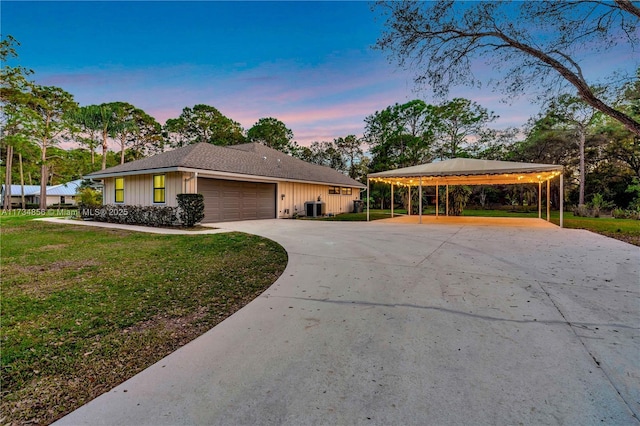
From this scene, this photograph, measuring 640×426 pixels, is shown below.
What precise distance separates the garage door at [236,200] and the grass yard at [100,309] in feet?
21.6

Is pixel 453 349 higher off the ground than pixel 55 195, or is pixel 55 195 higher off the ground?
pixel 55 195

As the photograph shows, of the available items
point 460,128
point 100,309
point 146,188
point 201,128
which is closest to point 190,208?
point 146,188

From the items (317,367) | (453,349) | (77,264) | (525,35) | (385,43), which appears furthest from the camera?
(385,43)

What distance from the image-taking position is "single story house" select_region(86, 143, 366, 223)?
12305 mm

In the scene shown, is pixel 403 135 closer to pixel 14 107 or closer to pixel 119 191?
pixel 119 191

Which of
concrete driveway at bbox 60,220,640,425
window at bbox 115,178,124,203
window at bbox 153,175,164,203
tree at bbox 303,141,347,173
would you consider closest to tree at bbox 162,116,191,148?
tree at bbox 303,141,347,173

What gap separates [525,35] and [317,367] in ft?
31.3

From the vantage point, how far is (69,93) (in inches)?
958

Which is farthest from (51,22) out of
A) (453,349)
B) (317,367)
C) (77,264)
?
(453,349)

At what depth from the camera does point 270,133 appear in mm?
33375

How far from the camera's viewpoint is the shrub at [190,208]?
10.9 metres

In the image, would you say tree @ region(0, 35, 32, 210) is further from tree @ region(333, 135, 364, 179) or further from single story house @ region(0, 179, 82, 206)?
tree @ region(333, 135, 364, 179)

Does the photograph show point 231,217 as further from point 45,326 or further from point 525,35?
point 525,35

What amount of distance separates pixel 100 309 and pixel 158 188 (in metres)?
10.9
